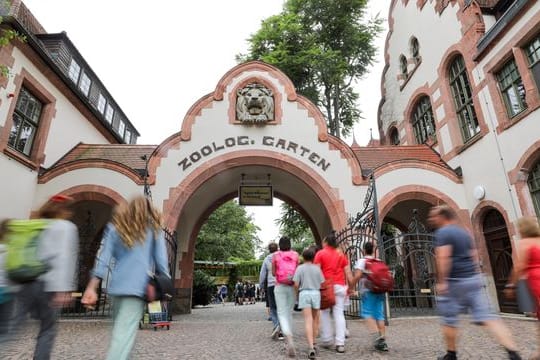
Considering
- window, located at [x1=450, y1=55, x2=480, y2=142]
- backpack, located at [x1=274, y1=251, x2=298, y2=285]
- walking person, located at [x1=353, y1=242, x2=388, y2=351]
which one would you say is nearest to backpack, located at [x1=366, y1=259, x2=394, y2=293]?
walking person, located at [x1=353, y1=242, x2=388, y2=351]

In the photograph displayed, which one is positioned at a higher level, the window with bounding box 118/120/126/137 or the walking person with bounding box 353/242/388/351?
the window with bounding box 118/120/126/137

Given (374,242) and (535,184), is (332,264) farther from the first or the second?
(535,184)

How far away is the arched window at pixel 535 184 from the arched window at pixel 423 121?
5168mm

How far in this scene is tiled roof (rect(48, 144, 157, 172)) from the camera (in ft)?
41.7

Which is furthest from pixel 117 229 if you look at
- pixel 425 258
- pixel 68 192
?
pixel 425 258

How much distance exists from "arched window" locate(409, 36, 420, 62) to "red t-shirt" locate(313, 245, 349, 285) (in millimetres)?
12750

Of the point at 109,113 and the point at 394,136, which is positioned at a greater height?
the point at 109,113

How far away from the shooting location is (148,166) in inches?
453

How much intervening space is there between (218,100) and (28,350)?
8.71m

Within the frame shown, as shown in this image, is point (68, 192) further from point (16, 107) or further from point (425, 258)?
point (425, 258)

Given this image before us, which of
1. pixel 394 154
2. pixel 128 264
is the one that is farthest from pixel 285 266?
pixel 394 154

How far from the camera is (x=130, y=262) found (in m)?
2.97

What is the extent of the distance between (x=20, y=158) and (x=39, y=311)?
944cm

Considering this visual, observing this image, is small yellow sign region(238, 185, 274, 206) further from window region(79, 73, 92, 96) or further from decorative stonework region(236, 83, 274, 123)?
window region(79, 73, 92, 96)
